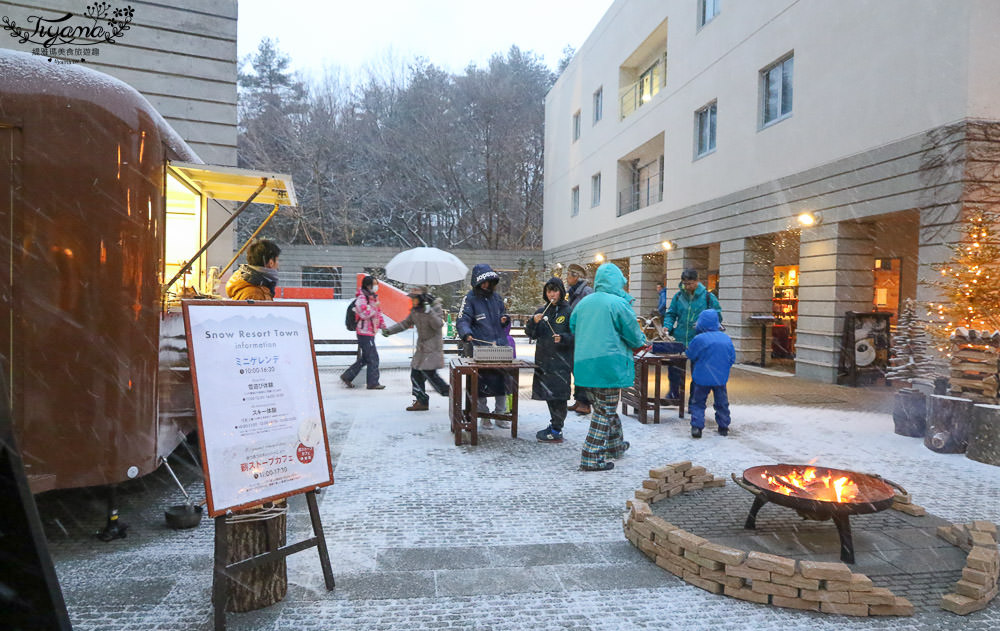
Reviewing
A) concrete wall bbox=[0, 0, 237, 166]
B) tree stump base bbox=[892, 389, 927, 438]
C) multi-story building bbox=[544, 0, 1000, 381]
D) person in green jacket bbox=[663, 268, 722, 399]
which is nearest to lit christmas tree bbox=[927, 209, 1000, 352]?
tree stump base bbox=[892, 389, 927, 438]

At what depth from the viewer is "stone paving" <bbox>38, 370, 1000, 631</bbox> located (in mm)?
3102

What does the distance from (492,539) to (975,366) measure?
6231mm

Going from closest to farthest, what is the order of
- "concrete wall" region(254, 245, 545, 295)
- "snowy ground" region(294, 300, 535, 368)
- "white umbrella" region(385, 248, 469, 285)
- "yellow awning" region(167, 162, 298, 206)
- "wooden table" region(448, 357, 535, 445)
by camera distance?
"yellow awning" region(167, 162, 298, 206), "wooden table" region(448, 357, 535, 445), "white umbrella" region(385, 248, 469, 285), "snowy ground" region(294, 300, 535, 368), "concrete wall" region(254, 245, 545, 295)

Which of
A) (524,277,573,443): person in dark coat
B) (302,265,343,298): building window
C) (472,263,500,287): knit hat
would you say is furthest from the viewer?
(302,265,343,298): building window

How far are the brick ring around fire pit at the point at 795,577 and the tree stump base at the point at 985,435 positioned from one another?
10.2 ft

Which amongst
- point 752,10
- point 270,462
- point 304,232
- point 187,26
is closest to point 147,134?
point 270,462

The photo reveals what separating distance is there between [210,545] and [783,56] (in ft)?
48.2

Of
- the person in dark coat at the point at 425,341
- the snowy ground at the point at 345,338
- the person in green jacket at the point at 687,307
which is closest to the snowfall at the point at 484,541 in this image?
the person in dark coat at the point at 425,341

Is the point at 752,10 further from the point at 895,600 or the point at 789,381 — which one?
the point at 895,600

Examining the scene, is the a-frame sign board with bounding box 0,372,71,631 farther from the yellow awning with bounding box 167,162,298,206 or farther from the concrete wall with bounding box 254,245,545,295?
the concrete wall with bounding box 254,245,545,295

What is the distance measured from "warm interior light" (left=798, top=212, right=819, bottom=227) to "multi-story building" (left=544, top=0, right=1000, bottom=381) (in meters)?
0.05

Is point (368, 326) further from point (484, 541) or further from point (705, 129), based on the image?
point (705, 129)

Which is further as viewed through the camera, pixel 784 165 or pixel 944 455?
pixel 784 165

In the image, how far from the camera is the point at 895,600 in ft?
10.4
